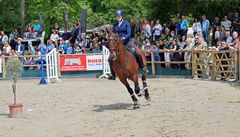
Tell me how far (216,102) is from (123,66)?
2.91 m

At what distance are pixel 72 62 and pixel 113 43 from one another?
13.2 meters

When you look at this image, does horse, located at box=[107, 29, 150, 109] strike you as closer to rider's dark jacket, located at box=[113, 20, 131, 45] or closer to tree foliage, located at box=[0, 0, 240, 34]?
rider's dark jacket, located at box=[113, 20, 131, 45]

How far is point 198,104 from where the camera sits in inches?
562

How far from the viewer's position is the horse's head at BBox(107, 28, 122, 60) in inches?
518

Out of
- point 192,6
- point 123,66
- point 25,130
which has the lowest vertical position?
point 25,130

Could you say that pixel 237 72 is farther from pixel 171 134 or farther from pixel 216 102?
pixel 171 134

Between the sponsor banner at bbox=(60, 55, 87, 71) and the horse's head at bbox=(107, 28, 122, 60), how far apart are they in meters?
12.8

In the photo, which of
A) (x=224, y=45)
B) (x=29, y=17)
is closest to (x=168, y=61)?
(x=224, y=45)

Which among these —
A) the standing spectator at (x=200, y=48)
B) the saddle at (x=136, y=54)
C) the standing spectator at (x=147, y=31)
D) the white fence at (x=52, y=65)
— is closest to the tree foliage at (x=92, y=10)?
the standing spectator at (x=147, y=31)

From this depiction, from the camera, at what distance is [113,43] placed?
13172 millimetres

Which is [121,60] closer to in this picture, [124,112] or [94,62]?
[124,112]

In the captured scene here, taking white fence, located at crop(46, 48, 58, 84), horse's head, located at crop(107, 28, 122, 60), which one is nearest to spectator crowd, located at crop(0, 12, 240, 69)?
white fence, located at crop(46, 48, 58, 84)

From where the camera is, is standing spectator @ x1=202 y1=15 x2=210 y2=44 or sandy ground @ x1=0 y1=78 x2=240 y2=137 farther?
standing spectator @ x1=202 y1=15 x2=210 y2=44

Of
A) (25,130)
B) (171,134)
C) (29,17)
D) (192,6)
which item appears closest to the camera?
(171,134)
